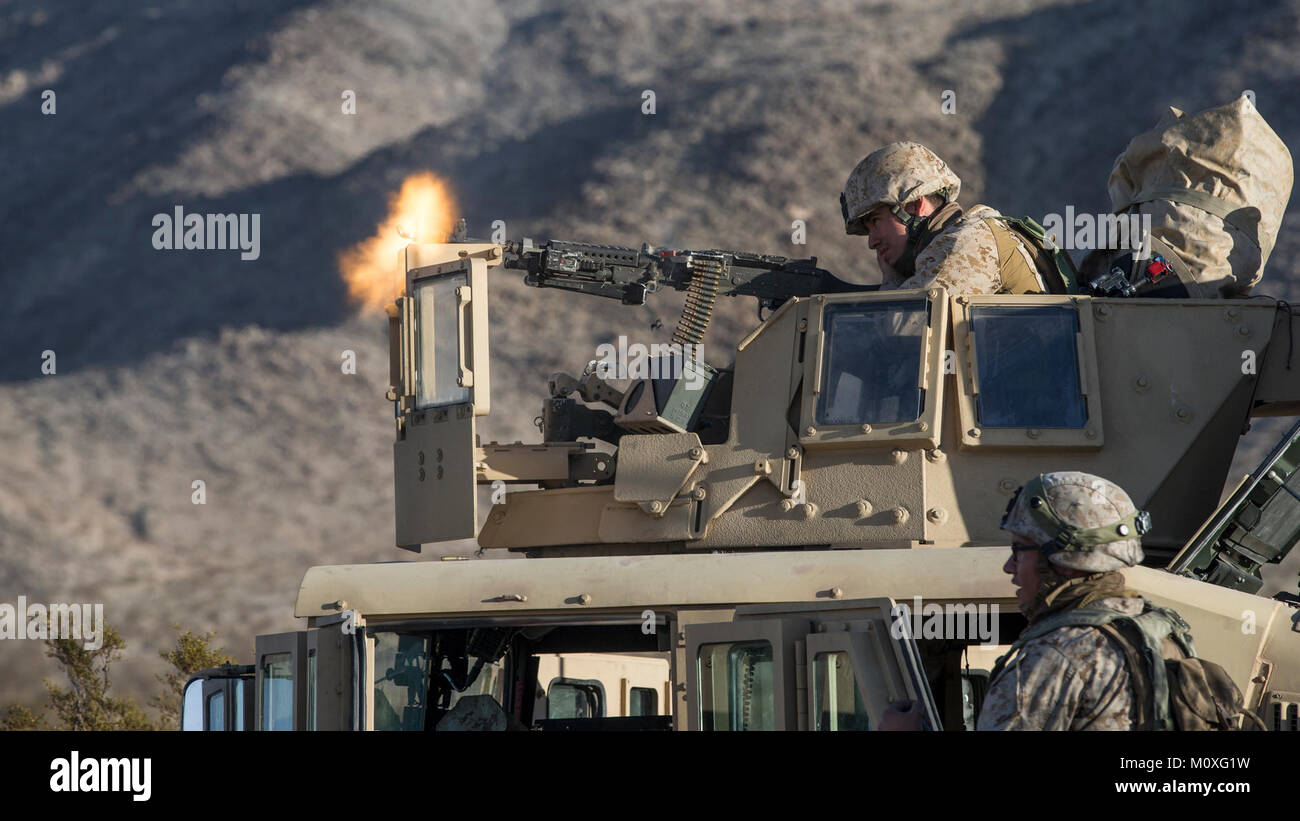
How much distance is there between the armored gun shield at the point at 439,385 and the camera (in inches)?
291

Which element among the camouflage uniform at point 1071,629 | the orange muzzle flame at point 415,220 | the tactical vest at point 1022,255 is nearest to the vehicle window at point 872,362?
the tactical vest at point 1022,255

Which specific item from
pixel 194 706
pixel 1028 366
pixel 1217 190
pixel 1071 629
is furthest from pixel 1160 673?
pixel 1217 190

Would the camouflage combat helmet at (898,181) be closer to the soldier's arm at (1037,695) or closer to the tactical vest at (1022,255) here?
the tactical vest at (1022,255)

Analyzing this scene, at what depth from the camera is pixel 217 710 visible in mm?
7246

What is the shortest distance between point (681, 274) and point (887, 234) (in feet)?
3.57

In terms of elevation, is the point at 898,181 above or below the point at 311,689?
above

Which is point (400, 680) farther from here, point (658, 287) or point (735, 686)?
point (658, 287)

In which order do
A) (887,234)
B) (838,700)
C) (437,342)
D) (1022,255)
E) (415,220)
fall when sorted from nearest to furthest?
(838,700), (437,342), (1022,255), (415,220), (887,234)

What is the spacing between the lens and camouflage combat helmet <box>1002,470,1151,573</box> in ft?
14.7

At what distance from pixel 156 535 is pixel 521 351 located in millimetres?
7113

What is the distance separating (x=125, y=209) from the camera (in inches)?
1282

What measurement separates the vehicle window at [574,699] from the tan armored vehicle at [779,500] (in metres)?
0.87

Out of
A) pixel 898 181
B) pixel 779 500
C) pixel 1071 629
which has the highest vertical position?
pixel 898 181
